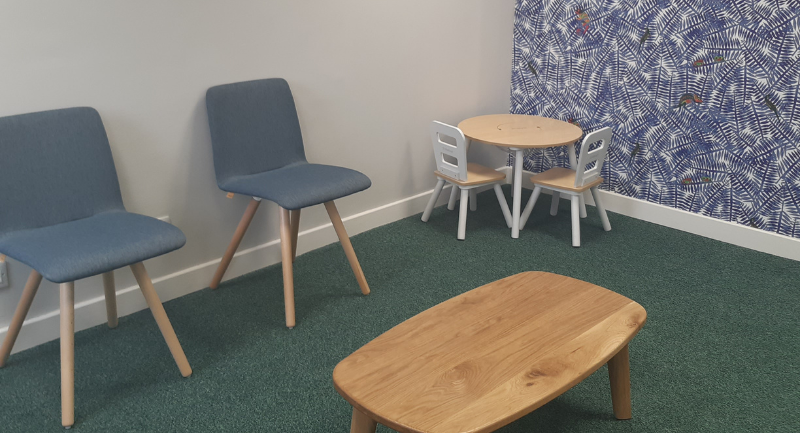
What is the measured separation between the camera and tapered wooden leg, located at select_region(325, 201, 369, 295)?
7.86ft

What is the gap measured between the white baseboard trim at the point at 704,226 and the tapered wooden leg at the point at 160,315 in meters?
2.37

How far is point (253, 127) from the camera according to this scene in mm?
2469

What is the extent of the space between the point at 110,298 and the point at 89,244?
0.50m

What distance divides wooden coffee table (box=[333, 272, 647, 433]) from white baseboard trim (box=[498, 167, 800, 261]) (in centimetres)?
155

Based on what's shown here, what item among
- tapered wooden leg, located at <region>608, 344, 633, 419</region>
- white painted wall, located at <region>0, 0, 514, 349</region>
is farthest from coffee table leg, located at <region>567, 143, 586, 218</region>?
tapered wooden leg, located at <region>608, 344, 633, 419</region>

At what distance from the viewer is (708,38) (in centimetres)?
282

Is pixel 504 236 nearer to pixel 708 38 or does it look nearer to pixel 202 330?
pixel 708 38

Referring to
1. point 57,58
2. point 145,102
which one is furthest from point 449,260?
point 57,58

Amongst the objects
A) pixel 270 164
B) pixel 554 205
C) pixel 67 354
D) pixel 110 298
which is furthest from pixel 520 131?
pixel 67 354

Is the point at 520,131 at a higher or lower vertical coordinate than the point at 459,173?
higher

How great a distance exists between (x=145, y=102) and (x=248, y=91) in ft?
1.28

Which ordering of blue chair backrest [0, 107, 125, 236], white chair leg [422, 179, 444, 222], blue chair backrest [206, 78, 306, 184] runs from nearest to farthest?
blue chair backrest [0, 107, 125, 236] < blue chair backrest [206, 78, 306, 184] < white chair leg [422, 179, 444, 222]

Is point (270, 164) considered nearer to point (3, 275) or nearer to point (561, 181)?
point (3, 275)

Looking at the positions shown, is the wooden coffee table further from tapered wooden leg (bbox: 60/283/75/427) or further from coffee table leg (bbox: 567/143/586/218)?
coffee table leg (bbox: 567/143/586/218)
